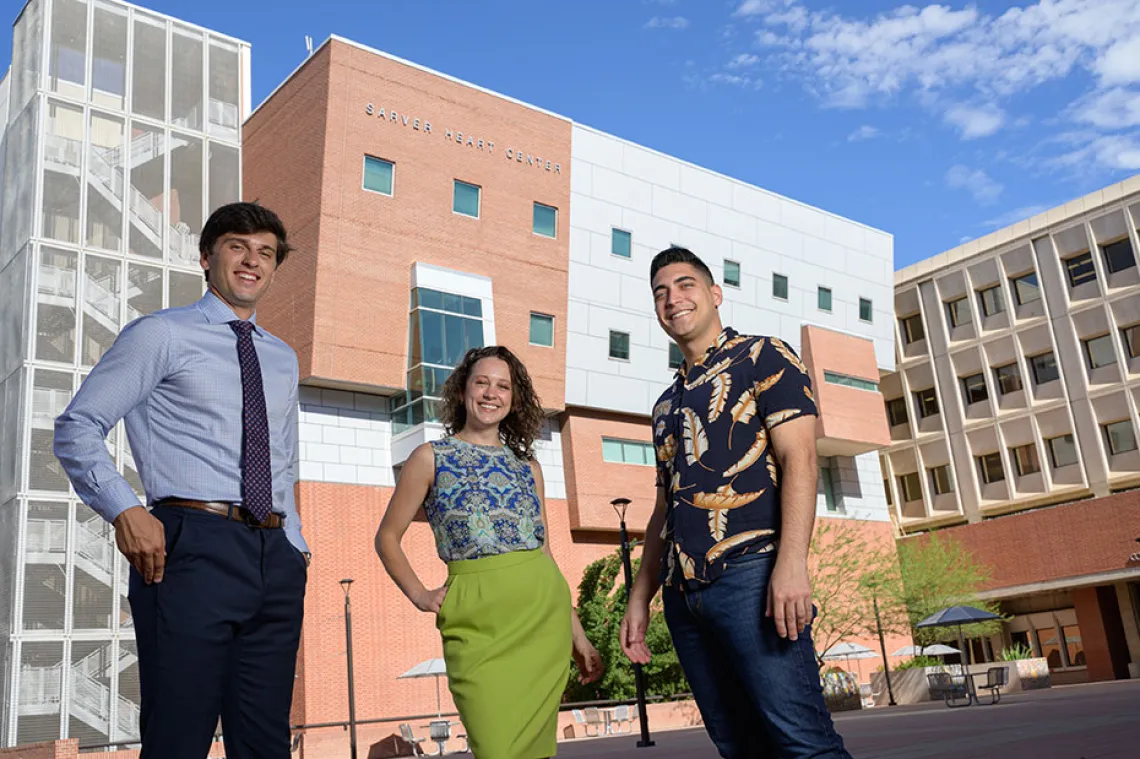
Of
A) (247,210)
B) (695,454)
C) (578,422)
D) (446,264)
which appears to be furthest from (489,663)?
(578,422)

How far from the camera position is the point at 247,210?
4.12 m

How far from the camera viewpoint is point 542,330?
1400 inches

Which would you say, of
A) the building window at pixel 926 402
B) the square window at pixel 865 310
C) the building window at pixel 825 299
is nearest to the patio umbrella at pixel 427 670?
the building window at pixel 825 299

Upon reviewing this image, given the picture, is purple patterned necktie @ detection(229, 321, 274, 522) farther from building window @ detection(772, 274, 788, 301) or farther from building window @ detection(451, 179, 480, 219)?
building window @ detection(772, 274, 788, 301)

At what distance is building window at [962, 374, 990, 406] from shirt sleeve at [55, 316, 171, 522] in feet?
161

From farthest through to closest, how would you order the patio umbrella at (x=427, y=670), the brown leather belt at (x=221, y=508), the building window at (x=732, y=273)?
1. the building window at (x=732, y=273)
2. the patio umbrella at (x=427, y=670)
3. the brown leather belt at (x=221, y=508)

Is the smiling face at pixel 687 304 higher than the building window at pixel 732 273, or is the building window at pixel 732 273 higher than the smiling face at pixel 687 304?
the building window at pixel 732 273

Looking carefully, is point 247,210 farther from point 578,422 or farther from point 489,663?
point 578,422

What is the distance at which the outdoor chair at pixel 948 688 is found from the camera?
28.7 metres

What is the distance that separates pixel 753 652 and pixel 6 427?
3343 centimetres

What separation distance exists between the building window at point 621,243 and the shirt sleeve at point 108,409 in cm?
3417

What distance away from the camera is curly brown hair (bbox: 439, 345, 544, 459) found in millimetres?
5281

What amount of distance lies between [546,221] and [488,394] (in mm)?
31298

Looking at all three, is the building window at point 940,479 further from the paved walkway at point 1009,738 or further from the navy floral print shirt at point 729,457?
the navy floral print shirt at point 729,457
